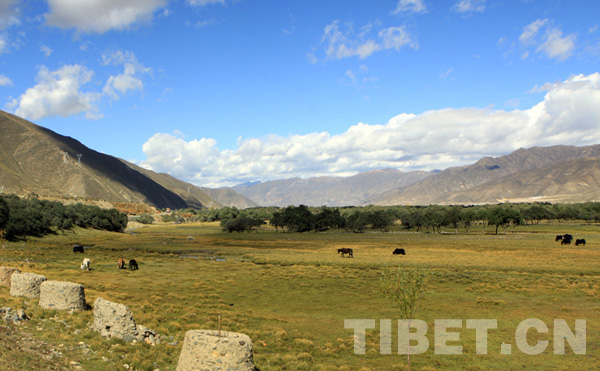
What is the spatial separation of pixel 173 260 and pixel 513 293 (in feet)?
161

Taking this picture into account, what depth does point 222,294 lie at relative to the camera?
35750 mm

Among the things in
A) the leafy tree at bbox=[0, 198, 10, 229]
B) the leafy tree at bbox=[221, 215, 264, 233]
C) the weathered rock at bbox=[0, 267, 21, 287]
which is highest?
the leafy tree at bbox=[0, 198, 10, 229]

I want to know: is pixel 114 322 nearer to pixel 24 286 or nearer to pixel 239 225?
pixel 24 286

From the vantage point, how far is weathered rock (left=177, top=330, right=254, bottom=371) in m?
13.6

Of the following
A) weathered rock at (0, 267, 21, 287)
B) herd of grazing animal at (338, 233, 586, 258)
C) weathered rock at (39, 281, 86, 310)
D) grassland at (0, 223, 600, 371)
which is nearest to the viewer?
grassland at (0, 223, 600, 371)

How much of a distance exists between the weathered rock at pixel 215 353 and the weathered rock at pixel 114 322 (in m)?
6.08

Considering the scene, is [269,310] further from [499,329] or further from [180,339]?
[499,329]

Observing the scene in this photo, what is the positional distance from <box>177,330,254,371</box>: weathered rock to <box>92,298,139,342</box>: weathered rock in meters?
6.08

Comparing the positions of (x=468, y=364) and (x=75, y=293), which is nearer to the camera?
(x=468, y=364)

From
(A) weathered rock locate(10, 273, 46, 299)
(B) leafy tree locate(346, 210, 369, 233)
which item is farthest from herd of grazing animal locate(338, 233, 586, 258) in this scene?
(B) leafy tree locate(346, 210, 369, 233)

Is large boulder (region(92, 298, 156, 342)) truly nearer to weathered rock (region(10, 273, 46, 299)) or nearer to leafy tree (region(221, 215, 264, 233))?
weathered rock (region(10, 273, 46, 299))

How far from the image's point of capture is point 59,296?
21562 mm

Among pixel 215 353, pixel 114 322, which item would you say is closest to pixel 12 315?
pixel 114 322

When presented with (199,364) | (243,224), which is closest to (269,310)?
(199,364)
